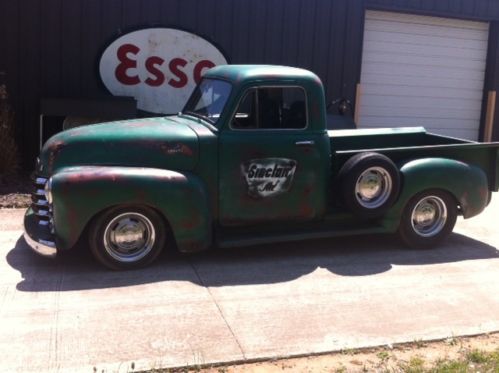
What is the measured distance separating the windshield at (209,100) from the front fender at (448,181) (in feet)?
6.30

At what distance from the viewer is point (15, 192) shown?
8461mm

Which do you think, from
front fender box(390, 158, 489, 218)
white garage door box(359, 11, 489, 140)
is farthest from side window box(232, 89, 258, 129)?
white garage door box(359, 11, 489, 140)

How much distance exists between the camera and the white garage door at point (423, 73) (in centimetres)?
1210

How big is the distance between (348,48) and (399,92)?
1.69m

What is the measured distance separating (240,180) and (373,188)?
133 centimetres

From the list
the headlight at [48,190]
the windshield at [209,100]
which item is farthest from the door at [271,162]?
the headlight at [48,190]

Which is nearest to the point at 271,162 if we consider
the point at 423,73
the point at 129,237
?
the point at 129,237

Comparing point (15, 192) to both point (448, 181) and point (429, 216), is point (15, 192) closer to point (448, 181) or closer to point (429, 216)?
point (429, 216)

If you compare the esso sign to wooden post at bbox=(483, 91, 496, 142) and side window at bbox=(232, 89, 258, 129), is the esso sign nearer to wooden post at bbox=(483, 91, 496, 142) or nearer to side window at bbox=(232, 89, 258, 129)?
side window at bbox=(232, 89, 258, 129)

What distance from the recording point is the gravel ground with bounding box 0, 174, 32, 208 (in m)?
7.96

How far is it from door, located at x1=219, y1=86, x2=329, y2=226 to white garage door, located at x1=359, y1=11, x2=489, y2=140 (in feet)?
20.5

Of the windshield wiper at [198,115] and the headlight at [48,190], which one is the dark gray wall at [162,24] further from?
the headlight at [48,190]

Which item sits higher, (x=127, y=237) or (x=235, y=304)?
(x=127, y=237)

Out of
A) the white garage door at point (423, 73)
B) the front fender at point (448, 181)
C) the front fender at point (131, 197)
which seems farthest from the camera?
the white garage door at point (423, 73)
